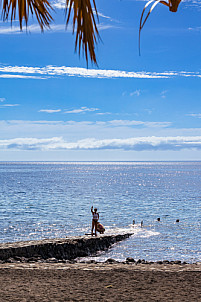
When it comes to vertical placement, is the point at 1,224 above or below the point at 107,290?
below

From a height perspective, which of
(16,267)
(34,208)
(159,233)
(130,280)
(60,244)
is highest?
(130,280)

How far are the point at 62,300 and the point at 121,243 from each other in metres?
18.6

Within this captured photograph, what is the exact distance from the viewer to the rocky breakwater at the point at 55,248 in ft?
55.2

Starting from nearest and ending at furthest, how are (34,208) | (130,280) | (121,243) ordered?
(130,280) → (121,243) → (34,208)

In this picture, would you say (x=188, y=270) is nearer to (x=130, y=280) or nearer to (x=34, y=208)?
(x=130, y=280)

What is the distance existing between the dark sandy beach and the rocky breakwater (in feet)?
17.1

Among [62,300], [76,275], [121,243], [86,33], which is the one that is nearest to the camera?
[86,33]

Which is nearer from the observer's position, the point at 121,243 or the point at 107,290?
the point at 107,290

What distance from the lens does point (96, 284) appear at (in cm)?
862

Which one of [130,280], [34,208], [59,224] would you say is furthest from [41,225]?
[130,280]

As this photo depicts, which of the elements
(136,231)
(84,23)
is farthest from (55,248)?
(84,23)

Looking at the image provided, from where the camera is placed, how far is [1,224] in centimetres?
3384

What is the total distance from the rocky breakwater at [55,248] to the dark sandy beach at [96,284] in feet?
17.1

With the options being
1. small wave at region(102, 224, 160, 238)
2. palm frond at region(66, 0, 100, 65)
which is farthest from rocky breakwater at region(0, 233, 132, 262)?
palm frond at region(66, 0, 100, 65)
